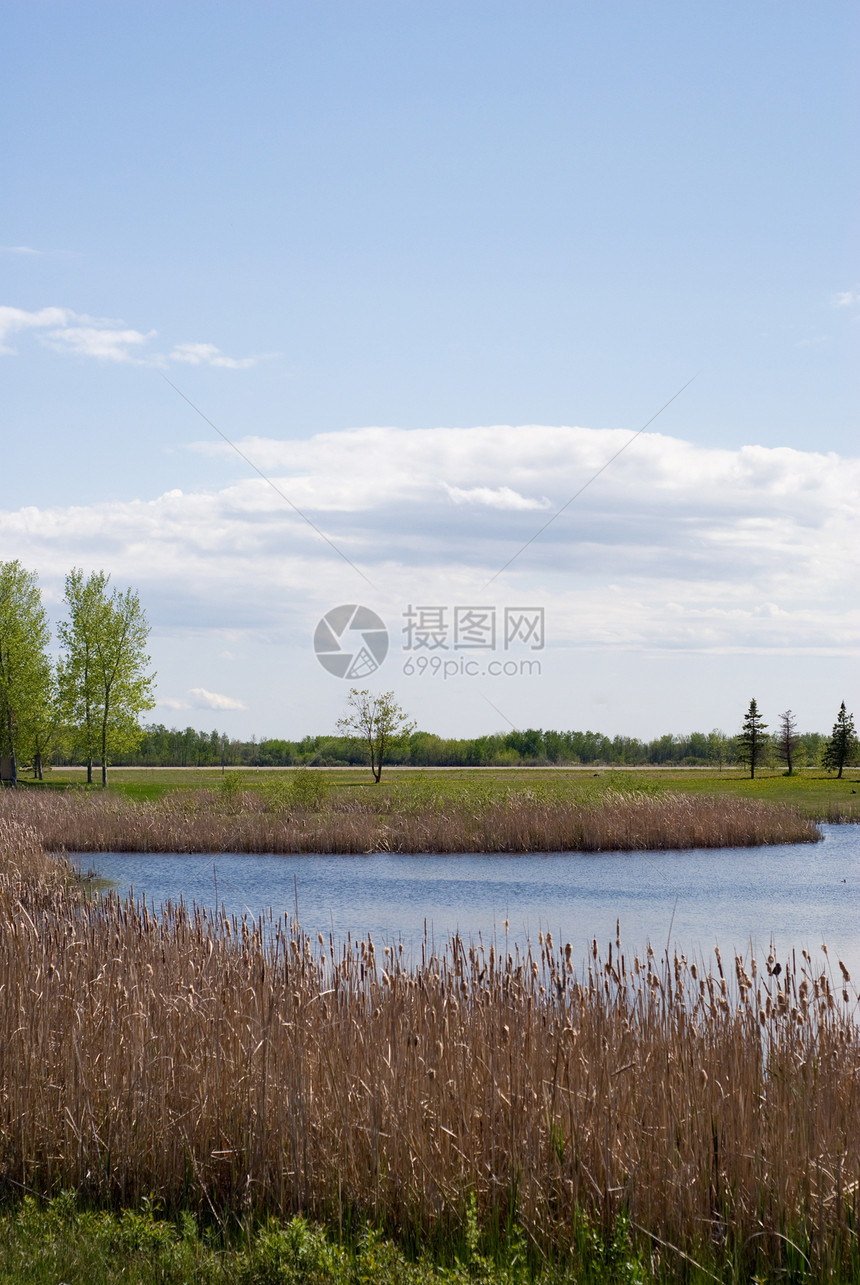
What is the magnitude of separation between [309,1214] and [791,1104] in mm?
2715

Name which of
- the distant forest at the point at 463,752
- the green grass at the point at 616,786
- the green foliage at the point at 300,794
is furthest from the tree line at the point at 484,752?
the green foliage at the point at 300,794

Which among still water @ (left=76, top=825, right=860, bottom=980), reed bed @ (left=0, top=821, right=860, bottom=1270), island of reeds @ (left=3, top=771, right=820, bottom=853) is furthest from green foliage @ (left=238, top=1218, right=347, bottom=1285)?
island of reeds @ (left=3, top=771, right=820, bottom=853)

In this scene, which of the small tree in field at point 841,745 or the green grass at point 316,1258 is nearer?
the green grass at point 316,1258

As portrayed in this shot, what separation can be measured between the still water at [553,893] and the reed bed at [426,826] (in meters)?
0.75

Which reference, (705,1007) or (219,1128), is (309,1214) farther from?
(705,1007)

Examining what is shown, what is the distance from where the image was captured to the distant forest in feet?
282

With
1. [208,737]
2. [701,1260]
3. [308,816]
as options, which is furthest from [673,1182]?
[208,737]

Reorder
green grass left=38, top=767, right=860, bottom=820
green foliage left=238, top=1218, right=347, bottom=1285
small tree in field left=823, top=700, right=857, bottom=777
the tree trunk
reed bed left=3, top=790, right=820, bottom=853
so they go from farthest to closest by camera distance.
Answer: small tree in field left=823, top=700, right=857, bottom=777 < the tree trunk < green grass left=38, top=767, right=860, bottom=820 < reed bed left=3, top=790, right=820, bottom=853 < green foliage left=238, top=1218, right=347, bottom=1285

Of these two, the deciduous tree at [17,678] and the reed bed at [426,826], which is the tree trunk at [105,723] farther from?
the reed bed at [426,826]

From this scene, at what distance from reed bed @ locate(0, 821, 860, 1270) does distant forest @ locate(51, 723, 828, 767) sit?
235 feet

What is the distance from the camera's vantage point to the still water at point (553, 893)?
15172mm

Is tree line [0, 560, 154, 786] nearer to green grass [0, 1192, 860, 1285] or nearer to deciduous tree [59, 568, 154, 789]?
deciduous tree [59, 568, 154, 789]

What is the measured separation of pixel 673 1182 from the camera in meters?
5.19

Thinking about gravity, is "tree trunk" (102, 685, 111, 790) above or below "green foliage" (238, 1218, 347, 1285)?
above
